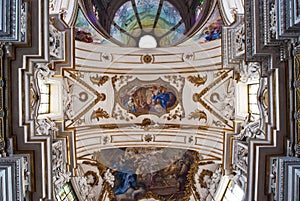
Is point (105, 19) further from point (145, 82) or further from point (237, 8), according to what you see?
point (237, 8)

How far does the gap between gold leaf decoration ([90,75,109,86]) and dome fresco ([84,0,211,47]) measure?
1.92 metres

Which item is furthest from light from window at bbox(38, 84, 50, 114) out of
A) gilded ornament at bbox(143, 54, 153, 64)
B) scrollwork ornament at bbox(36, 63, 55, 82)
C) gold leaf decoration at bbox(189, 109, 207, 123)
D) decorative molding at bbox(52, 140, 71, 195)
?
gold leaf decoration at bbox(189, 109, 207, 123)

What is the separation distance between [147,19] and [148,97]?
5.42 metres

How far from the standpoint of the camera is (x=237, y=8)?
46.6 ft

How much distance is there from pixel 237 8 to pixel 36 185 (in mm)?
9513

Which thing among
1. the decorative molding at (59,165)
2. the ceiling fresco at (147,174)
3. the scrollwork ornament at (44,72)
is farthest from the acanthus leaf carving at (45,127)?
the ceiling fresco at (147,174)

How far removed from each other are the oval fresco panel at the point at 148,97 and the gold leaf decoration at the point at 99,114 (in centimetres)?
83

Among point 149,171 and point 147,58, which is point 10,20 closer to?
point 147,58

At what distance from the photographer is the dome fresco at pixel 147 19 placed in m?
16.6

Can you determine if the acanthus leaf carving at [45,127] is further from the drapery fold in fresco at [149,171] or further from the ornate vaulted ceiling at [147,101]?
the drapery fold in fresco at [149,171]

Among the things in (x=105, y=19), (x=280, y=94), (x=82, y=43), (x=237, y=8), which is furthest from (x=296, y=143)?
(x=105, y=19)

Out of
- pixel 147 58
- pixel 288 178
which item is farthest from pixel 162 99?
pixel 288 178

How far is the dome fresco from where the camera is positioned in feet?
54.6

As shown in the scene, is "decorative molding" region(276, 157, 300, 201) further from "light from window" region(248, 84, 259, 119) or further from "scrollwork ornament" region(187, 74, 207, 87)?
"scrollwork ornament" region(187, 74, 207, 87)
